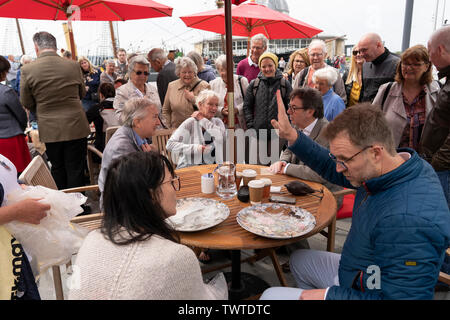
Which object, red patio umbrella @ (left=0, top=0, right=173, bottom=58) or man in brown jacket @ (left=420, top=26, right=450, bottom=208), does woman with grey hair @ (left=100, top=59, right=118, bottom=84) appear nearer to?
red patio umbrella @ (left=0, top=0, right=173, bottom=58)

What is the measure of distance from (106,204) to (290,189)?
1.27 meters

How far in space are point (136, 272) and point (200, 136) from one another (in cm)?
221

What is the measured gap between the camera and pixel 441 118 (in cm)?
217

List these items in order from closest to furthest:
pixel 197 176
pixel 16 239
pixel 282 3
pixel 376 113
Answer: pixel 376 113, pixel 16 239, pixel 197 176, pixel 282 3

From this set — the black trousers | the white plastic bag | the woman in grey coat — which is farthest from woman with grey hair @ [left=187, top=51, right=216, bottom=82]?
the white plastic bag

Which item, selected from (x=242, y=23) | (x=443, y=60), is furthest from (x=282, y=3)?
(x=443, y=60)

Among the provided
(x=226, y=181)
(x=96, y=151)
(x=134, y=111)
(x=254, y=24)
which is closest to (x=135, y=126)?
(x=134, y=111)

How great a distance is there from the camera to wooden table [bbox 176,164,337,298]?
4.88 feet

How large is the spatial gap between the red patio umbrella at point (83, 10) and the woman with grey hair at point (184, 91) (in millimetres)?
1329

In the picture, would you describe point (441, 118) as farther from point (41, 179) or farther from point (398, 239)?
point (41, 179)

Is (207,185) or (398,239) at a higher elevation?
(398,239)

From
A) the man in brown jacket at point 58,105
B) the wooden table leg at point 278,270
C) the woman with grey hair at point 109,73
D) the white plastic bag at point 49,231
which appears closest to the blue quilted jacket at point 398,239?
the wooden table leg at point 278,270

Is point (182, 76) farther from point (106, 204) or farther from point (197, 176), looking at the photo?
point (106, 204)
